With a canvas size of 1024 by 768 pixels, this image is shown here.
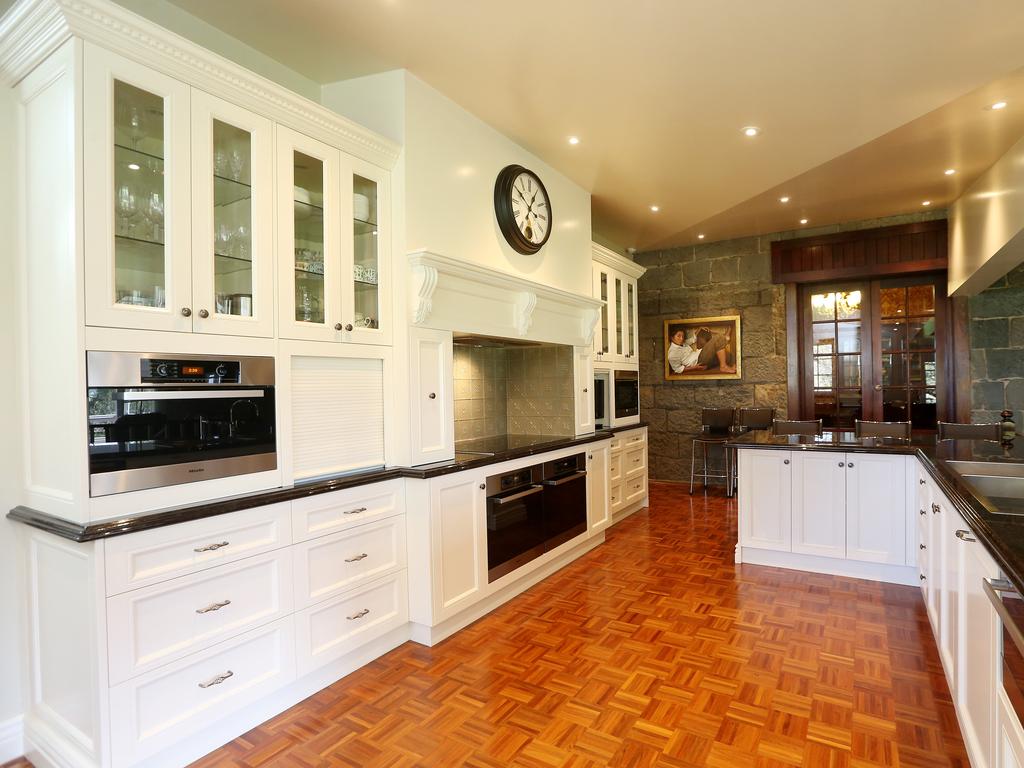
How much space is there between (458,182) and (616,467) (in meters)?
2.87

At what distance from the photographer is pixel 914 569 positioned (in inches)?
141

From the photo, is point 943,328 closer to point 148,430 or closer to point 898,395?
point 898,395

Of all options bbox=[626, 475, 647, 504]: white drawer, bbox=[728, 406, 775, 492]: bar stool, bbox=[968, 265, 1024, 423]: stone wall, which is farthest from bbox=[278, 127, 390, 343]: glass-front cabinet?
bbox=[968, 265, 1024, 423]: stone wall

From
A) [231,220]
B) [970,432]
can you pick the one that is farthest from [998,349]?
[231,220]

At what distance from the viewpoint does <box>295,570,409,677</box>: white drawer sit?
236 cm

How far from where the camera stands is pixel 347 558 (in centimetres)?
254

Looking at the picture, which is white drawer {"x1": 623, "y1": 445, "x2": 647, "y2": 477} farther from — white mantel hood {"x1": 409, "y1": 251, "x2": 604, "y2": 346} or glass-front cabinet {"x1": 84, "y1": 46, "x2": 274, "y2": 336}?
glass-front cabinet {"x1": 84, "y1": 46, "x2": 274, "y2": 336}

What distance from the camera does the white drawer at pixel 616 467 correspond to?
4.98 meters

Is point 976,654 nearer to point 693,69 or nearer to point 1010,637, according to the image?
point 1010,637

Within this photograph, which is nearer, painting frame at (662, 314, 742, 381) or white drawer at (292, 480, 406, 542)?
white drawer at (292, 480, 406, 542)

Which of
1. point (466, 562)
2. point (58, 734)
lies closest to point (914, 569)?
point (466, 562)

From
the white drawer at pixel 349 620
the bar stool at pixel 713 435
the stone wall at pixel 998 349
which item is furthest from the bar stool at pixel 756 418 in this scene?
the white drawer at pixel 349 620

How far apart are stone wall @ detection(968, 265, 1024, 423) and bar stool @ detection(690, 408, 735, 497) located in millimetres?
2213

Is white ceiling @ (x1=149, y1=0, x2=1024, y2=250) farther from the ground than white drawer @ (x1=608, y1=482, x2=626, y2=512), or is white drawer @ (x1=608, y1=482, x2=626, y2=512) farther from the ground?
white ceiling @ (x1=149, y1=0, x2=1024, y2=250)
